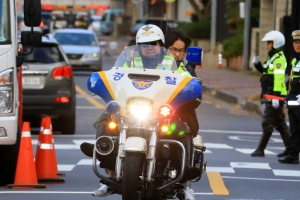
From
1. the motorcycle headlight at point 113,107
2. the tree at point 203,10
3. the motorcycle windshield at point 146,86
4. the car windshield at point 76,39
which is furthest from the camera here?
the tree at point 203,10

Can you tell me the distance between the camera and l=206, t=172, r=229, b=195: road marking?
11445 millimetres

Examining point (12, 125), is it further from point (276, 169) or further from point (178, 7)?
point (178, 7)

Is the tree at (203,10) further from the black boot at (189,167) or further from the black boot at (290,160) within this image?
the black boot at (189,167)

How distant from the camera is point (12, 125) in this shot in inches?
435

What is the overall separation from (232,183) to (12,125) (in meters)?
2.77

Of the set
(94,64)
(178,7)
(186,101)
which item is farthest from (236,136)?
(178,7)

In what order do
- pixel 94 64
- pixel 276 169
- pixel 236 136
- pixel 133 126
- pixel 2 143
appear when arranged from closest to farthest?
pixel 133 126 < pixel 2 143 < pixel 276 169 < pixel 236 136 < pixel 94 64

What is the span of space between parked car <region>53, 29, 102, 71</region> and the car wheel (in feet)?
60.4

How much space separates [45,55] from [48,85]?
22.7 inches

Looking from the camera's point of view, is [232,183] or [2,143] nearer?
[2,143]

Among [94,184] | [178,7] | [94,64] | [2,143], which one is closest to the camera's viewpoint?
[2,143]

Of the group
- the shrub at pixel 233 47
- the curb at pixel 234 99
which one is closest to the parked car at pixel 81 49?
the shrub at pixel 233 47

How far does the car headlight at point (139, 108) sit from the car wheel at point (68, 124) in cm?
958

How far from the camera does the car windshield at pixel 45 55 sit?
18.2 metres
